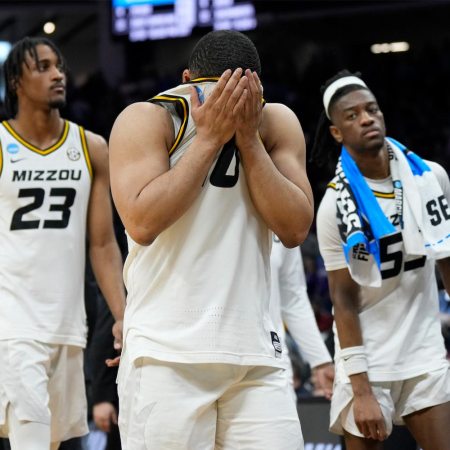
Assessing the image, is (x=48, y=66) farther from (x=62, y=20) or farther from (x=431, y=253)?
(x=62, y=20)

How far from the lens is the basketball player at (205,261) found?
3.01 meters

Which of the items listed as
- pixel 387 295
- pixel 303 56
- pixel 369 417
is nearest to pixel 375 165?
pixel 387 295

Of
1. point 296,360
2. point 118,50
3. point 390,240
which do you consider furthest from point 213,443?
point 118,50

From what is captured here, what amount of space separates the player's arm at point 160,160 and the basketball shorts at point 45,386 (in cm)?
165

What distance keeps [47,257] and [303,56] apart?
13.8m

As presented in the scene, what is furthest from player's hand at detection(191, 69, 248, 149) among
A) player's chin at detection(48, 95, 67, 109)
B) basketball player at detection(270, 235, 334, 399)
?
basketball player at detection(270, 235, 334, 399)

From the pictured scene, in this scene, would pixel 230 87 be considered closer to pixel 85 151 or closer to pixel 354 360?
pixel 354 360

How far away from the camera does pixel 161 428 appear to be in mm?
2994

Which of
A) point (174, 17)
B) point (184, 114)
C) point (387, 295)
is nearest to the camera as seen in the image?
point (184, 114)

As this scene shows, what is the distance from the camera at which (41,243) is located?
15.3ft

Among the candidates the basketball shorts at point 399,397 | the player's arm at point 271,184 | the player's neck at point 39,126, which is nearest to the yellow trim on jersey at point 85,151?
the player's neck at point 39,126

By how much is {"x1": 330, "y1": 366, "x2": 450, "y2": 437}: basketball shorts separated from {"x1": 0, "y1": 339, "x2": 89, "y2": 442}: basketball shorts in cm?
121

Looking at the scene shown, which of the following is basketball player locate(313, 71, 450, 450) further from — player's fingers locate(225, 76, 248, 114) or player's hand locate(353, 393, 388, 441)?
player's fingers locate(225, 76, 248, 114)

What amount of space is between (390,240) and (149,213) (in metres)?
1.73
